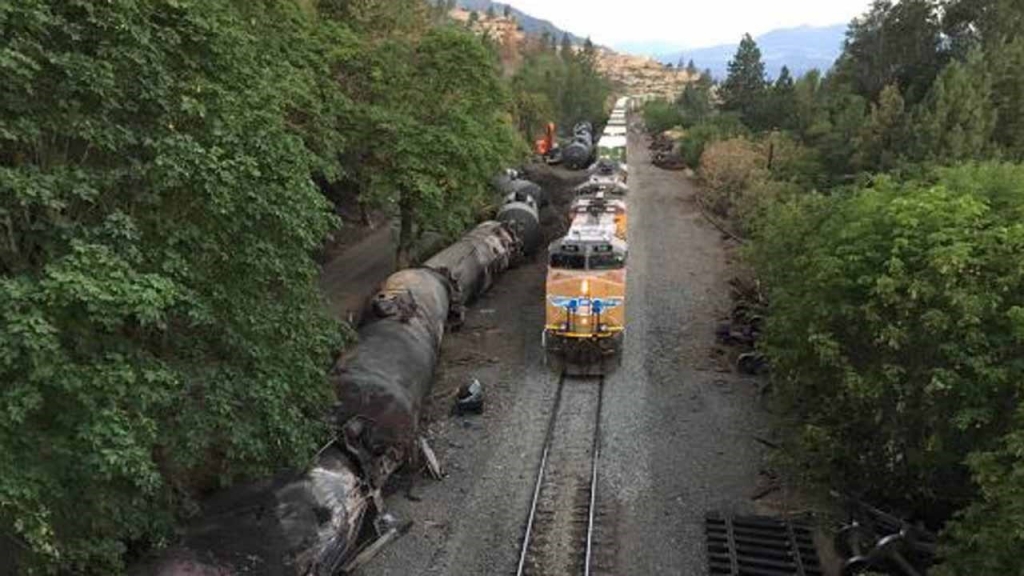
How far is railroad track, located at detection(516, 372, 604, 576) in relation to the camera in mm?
15023

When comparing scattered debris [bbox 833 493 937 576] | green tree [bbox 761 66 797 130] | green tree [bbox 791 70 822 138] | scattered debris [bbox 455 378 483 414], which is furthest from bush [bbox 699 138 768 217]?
scattered debris [bbox 833 493 937 576]

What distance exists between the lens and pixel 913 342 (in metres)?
13.3

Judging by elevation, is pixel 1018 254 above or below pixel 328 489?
above

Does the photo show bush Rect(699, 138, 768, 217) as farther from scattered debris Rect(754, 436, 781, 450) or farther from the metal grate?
the metal grate

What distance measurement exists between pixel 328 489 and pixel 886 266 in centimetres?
1064

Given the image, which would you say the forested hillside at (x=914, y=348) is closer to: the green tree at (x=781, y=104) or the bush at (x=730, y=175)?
the bush at (x=730, y=175)

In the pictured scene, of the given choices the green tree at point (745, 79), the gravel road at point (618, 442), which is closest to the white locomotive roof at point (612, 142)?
the gravel road at point (618, 442)

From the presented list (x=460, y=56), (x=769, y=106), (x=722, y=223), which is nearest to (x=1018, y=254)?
(x=460, y=56)

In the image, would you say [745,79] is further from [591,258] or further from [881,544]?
[881,544]

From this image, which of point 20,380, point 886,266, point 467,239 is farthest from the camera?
point 467,239

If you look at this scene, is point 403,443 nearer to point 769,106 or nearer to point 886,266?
point 886,266

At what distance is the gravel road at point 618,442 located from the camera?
15570mm

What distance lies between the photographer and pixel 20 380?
30.8ft

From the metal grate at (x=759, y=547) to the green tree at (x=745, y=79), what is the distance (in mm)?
69807
